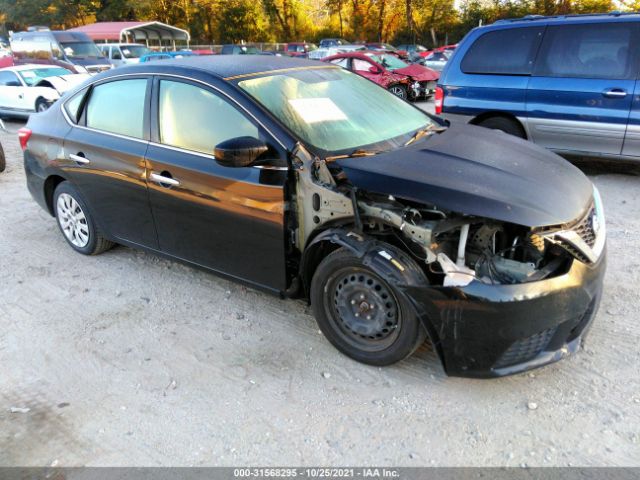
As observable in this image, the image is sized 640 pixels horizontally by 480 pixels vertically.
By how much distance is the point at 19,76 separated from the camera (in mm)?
12180

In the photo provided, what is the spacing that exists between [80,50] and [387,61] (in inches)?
451

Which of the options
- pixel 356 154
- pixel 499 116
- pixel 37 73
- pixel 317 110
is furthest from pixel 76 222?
pixel 37 73

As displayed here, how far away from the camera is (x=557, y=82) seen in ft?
19.7

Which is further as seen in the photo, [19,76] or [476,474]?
[19,76]

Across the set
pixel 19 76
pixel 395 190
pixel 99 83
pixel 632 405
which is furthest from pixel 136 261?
pixel 19 76

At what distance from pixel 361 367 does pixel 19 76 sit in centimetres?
1265

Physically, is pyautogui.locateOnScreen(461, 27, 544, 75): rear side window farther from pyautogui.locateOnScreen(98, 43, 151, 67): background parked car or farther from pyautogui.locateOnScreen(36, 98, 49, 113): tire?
pyautogui.locateOnScreen(98, 43, 151, 67): background parked car

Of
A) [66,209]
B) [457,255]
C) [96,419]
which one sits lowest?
[96,419]

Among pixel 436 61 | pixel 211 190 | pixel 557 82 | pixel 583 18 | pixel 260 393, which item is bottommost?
pixel 260 393

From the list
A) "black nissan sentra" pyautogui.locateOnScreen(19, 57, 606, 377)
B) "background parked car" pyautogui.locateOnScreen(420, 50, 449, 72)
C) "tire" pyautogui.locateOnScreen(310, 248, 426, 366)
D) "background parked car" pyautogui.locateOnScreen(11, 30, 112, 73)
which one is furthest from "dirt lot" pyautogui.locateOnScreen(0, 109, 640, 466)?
"background parked car" pyautogui.locateOnScreen(420, 50, 449, 72)

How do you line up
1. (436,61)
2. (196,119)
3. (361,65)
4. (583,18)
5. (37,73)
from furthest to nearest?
(436,61), (361,65), (37,73), (583,18), (196,119)

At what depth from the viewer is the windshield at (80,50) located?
719 inches

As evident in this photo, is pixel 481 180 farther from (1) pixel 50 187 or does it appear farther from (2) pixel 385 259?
(1) pixel 50 187

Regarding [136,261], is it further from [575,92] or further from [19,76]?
[19,76]
